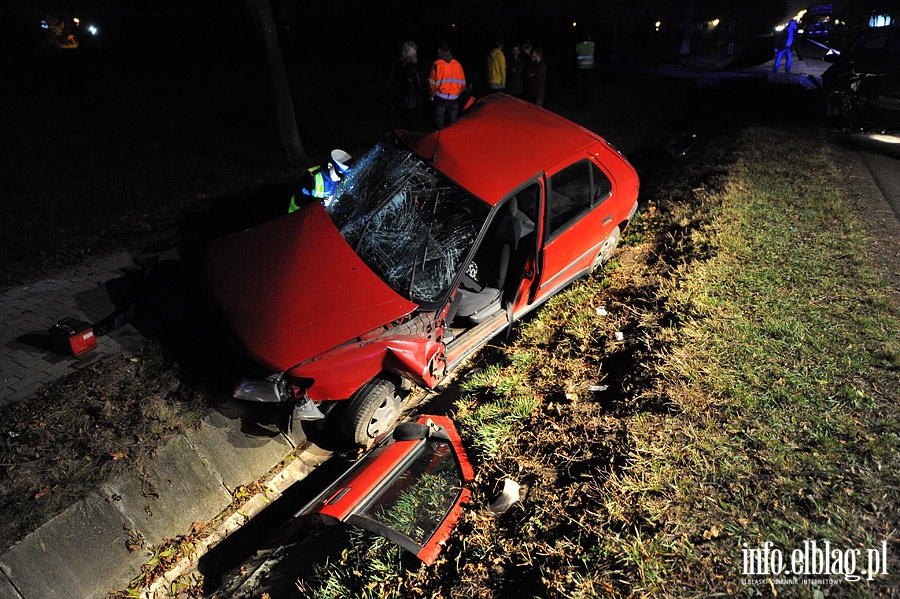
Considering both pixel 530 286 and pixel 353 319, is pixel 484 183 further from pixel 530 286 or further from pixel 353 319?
pixel 353 319

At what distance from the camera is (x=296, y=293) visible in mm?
3434

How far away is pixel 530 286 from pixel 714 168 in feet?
15.1

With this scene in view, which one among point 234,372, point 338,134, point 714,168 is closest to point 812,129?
point 714,168

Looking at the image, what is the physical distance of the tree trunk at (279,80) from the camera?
23.6ft

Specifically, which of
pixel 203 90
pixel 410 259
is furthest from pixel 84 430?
pixel 203 90

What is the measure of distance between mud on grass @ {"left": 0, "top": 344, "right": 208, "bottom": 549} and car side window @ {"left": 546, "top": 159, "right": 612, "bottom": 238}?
10.4 feet

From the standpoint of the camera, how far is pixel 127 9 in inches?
701

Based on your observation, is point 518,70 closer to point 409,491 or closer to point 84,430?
point 409,491

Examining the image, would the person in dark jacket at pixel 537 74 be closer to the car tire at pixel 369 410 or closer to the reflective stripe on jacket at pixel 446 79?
the reflective stripe on jacket at pixel 446 79

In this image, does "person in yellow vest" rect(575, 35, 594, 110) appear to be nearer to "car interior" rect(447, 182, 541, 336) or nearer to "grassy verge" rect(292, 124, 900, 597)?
"grassy verge" rect(292, 124, 900, 597)

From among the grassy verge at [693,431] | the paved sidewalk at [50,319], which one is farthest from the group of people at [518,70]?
the paved sidewalk at [50,319]

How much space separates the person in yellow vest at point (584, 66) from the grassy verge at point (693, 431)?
711cm

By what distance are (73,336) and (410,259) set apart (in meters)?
2.77

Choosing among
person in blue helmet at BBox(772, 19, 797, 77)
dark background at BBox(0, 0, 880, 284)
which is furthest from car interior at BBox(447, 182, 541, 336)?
person in blue helmet at BBox(772, 19, 797, 77)
